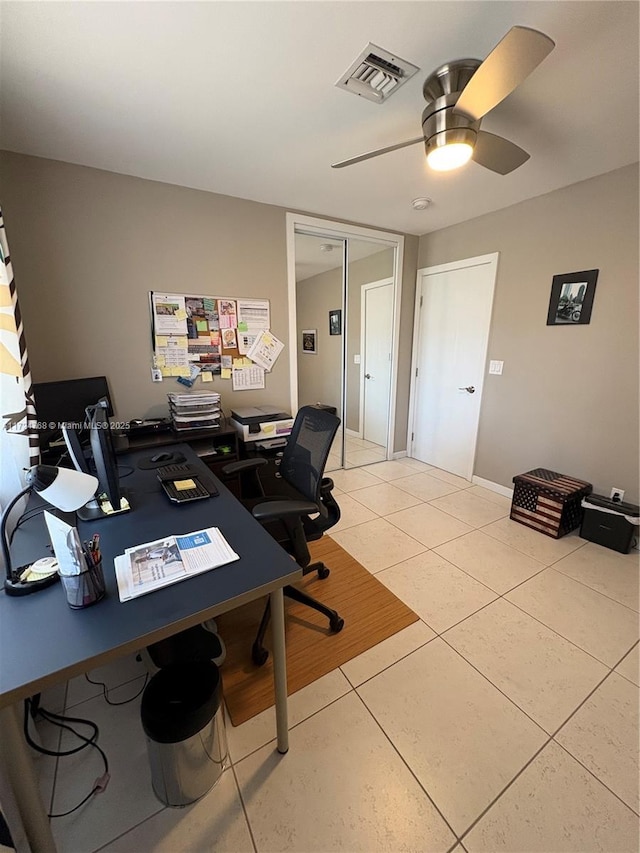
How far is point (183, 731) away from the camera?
0.98m

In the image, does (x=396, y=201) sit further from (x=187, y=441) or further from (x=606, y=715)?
(x=606, y=715)

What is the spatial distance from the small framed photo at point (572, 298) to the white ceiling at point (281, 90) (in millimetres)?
660

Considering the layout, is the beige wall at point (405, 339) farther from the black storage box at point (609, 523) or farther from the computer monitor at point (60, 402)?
the computer monitor at point (60, 402)

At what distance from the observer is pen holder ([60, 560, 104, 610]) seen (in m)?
0.82

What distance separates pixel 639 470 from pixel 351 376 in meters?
A: 3.21

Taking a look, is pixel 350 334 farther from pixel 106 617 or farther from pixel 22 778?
pixel 22 778

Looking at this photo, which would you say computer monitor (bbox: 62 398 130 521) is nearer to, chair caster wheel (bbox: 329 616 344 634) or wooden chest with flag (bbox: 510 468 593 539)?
chair caster wheel (bbox: 329 616 344 634)

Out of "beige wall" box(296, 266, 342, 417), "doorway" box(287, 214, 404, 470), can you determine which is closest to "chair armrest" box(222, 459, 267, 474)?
"doorway" box(287, 214, 404, 470)

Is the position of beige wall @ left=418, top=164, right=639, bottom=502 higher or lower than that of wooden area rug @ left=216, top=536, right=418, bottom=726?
higher

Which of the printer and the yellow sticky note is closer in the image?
the yellow sticky note

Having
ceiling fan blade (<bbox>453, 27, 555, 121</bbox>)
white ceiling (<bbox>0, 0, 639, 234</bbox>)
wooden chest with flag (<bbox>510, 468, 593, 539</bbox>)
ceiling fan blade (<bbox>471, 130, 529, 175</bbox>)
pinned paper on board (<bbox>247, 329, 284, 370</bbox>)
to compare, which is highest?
white ceiling (<bbox>0, 0, 639, 234</bbox>)

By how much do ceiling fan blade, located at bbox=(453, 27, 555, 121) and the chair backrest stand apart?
1352 millimetres

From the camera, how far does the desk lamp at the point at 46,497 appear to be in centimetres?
85

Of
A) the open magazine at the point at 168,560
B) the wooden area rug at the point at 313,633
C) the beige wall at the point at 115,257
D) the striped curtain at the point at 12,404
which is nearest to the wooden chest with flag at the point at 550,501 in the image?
the wooden area rug at the point at 313,633
